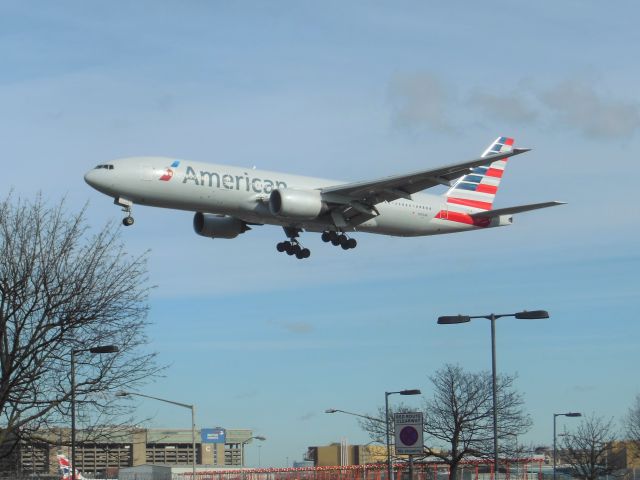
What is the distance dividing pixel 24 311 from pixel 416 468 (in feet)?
176

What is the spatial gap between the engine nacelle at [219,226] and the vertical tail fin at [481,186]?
11.9m

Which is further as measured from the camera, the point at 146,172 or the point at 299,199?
the point at 299,199

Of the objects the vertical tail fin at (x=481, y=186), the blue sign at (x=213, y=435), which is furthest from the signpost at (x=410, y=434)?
the blue sign at (x=213, y=435)

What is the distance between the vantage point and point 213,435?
417 ft

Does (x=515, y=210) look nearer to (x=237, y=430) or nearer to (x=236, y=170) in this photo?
(x=236, y=170)

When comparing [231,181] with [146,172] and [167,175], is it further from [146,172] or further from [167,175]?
[146,172]

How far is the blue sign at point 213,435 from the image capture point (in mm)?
123506

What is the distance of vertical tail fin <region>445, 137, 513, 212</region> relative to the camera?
58.4 m

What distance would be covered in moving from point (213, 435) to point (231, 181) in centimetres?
8572

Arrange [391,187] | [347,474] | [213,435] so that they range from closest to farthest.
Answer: [391,187] → [347,474] → [213,435]

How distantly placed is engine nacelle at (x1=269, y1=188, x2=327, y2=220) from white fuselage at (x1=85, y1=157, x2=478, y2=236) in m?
0.63

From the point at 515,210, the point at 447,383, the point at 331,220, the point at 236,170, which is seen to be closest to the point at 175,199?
the point at 236,170

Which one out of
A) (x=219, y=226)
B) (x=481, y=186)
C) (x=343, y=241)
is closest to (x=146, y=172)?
(x=219, y=226)

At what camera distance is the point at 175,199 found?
44.8 metres
